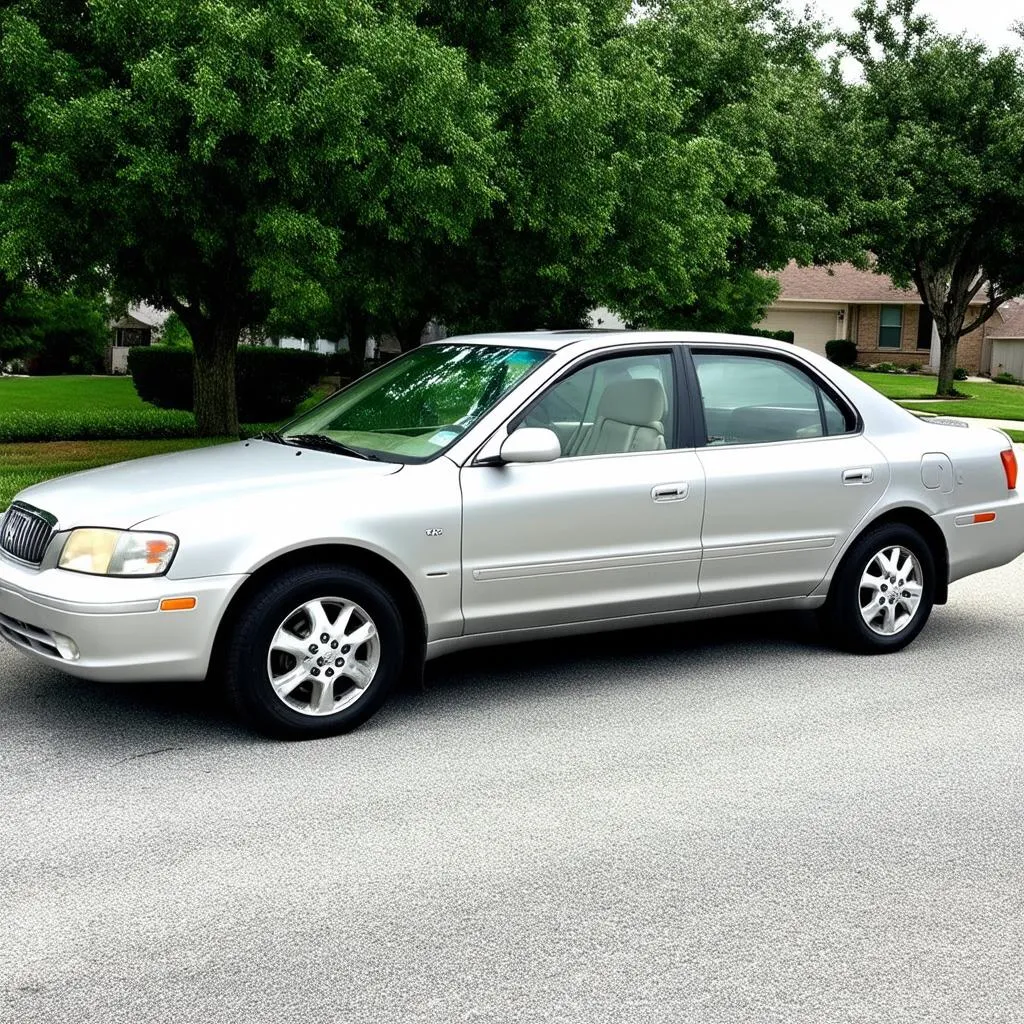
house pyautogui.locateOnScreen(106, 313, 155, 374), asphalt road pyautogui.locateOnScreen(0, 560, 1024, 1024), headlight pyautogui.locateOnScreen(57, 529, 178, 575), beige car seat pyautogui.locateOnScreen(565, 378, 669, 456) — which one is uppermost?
house pyautogui.locateOnScreen(106, 313, 155, 374)

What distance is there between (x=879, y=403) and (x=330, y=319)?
28.6 m

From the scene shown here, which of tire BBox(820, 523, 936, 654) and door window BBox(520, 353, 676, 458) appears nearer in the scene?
door window BBox(520, 353, 676, 458)

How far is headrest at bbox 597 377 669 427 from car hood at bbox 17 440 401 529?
1.17 meters

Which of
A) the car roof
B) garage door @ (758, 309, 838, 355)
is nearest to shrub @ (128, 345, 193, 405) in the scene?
the car roof

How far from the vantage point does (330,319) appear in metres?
35.0

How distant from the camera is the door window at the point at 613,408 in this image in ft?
21.0

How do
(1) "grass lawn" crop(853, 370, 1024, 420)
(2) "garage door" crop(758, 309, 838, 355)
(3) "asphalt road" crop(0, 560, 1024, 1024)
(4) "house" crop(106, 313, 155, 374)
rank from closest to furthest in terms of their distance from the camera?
(3) "asphalt road" crop(0, 560, 1024, 1024)
(1) "grass lawn" crop(853, 370, 1024, 420)
(4) "house" crop(106, 313, 155, 374)
(2) "garage door" crop(758, 309, 838, 355)

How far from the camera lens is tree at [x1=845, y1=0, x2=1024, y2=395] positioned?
33812mm

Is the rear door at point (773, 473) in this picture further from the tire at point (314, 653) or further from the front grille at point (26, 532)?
the front grille at point (26, 532)

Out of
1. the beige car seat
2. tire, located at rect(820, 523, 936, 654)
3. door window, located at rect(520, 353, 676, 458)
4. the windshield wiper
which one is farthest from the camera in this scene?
tire, located at rect(820, 523, 936, 654)

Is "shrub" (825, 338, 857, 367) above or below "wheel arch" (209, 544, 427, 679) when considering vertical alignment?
above

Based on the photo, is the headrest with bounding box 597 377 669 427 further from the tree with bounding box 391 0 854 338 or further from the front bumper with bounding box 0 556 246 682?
the tree with bounding box 391 0 854 338

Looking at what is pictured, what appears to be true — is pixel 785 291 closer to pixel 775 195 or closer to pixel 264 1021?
pixel 775 195

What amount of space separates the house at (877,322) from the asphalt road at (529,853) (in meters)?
54.6
